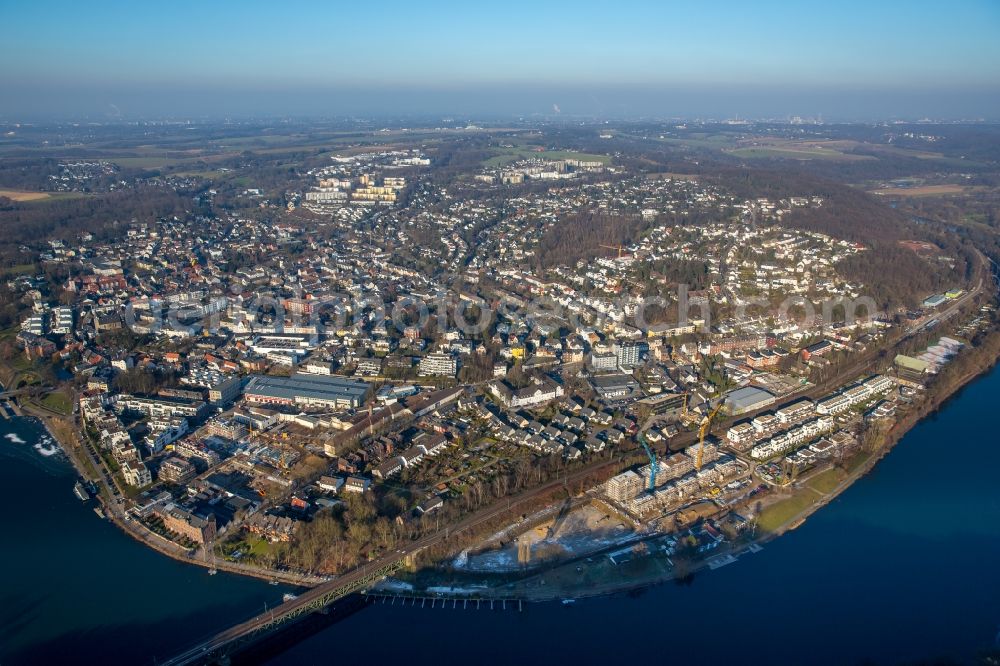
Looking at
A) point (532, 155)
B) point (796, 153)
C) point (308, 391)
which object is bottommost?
point (308, 391)

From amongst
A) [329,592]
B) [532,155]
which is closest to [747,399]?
[329,592]

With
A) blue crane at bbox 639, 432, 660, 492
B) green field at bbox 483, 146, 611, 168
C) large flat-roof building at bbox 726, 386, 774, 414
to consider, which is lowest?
blue crane at bbox 639, 432, 660, 492

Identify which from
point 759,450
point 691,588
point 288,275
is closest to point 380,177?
point 288,275

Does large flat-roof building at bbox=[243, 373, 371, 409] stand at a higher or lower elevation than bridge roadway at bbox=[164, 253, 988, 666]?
higher

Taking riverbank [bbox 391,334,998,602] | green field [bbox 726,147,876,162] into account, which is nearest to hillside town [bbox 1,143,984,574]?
riverbank [bbox 391,334,998,602]

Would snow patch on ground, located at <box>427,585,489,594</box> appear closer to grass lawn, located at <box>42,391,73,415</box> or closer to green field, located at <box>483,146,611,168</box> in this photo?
grass lawn, located at <box>42,391,73,415</box>

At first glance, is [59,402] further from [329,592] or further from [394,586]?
[394,586]
